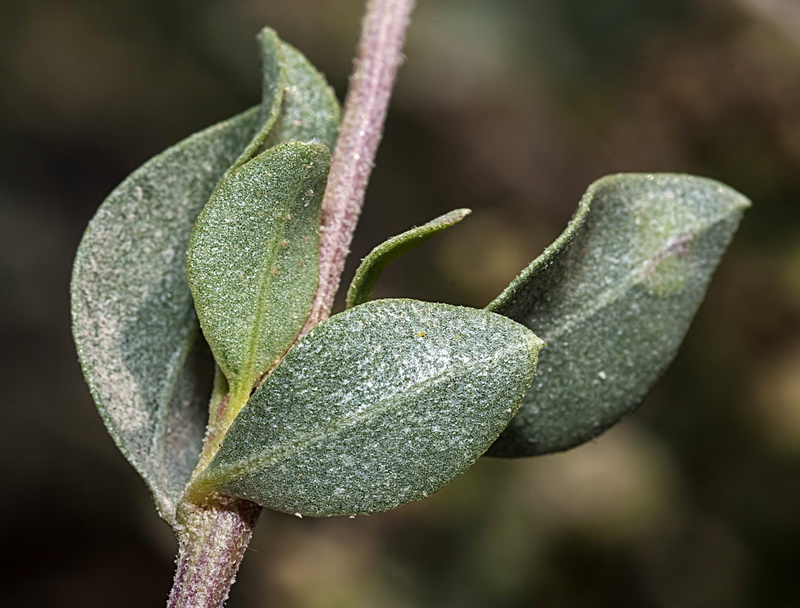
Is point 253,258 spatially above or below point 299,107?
below

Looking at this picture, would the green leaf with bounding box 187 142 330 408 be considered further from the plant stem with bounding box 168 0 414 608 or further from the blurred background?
the blurred background

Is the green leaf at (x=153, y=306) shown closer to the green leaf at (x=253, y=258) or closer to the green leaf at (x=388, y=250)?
the green leaf at (x=253, y=258)

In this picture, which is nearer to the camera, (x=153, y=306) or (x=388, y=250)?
(x=388, y=250)

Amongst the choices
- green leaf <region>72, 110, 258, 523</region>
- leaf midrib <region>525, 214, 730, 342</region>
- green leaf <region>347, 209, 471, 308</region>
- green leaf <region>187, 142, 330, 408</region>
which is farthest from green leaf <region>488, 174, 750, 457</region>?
green leaf <region>72, 110, 258, 523</region>

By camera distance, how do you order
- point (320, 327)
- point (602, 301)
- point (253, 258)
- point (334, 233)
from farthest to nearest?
point (602, 301)
point (334, 233)
point (253, 258)
point (320, 327)

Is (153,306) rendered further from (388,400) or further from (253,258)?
(388,400)

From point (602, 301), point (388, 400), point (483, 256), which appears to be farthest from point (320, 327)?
point (483, 256)

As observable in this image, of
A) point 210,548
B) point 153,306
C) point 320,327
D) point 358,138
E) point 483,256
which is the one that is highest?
point 358,138

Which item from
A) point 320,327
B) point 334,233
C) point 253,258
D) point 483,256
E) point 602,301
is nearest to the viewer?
point 320,327
